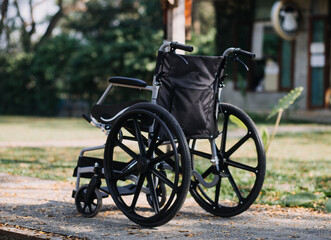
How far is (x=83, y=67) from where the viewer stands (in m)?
18.9

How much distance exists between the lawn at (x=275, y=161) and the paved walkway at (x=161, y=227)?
2.34ft

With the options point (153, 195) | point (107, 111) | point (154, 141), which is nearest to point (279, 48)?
point (107, 111)

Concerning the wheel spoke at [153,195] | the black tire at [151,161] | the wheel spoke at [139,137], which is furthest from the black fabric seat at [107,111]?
the wheel spoke at [153,195]

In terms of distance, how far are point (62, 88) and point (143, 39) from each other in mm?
3527

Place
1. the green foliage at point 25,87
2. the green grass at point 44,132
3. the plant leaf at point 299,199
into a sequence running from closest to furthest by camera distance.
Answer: the plant leaf at point 299,199 < the green grass at point 44,132 < the green foliage at point 25,87

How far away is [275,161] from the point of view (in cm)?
850

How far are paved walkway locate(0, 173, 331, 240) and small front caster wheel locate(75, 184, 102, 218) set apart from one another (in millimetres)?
57

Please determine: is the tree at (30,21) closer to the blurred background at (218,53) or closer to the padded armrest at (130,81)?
the blurred background at (218,53)

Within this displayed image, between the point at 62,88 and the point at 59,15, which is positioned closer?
the point at 62,88

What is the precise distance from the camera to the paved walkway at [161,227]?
12.8 feet

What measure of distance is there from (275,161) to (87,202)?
14.9 ft

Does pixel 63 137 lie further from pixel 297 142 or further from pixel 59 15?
pixel 59 15

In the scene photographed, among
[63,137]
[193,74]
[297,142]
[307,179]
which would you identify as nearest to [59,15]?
[63,137]

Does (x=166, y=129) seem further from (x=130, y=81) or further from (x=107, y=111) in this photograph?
(x=107, y=111)
